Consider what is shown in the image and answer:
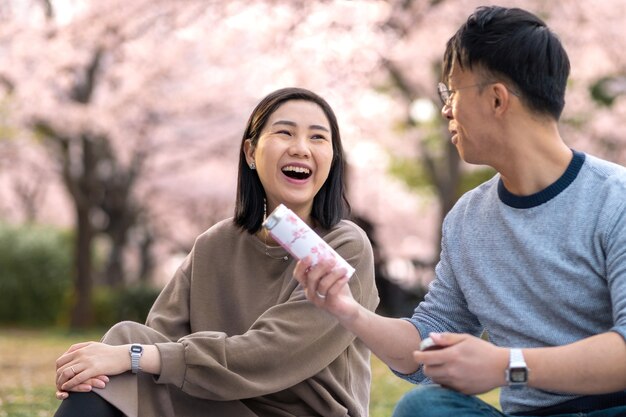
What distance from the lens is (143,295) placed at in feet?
49.9

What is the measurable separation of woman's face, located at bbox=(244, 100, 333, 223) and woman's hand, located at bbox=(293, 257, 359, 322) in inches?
31.1

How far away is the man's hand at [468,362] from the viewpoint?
2133 millimetres

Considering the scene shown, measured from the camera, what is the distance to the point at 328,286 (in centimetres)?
236

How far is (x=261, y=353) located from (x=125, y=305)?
12.8 m

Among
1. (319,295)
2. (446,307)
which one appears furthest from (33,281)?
(319,295)

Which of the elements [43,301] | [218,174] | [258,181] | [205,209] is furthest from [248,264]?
[205,209]

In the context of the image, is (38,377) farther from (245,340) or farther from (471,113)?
(471,113)

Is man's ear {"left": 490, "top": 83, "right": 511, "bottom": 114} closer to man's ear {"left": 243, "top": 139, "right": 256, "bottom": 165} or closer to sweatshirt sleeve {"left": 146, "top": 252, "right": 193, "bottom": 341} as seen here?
man's ear {"left": 243, "top": 139, "right": 256, "bottom": 165}

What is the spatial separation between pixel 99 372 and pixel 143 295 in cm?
1263

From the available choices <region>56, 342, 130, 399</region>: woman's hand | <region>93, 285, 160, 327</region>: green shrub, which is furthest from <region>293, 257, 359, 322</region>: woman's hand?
<region>93, 285, 160, 327</region>: green shrub

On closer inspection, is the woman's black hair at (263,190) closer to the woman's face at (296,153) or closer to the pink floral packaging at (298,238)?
the woman's face at (296,153)

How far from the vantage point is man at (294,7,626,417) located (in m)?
2.33

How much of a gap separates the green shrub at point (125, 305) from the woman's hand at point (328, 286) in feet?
42.4

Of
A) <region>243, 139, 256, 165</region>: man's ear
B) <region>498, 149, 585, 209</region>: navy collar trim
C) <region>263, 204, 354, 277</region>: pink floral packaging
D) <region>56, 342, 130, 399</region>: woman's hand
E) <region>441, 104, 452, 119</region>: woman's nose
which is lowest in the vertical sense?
<region>56, 342, 130, 399</region>: woman's hand
